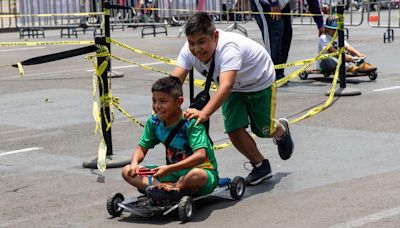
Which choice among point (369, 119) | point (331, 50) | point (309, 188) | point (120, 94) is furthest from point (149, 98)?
point (309, 188)

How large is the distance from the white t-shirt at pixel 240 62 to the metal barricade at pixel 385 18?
13.2m

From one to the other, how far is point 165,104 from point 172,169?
47cm

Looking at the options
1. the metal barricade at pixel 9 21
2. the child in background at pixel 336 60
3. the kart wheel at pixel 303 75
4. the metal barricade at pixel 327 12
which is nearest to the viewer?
the child in background at pixel 336 60

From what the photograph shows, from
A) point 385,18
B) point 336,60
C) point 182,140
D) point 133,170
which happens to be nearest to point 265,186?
point 182,140

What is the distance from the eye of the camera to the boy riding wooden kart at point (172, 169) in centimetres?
642

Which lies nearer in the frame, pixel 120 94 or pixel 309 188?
pixel 309 188

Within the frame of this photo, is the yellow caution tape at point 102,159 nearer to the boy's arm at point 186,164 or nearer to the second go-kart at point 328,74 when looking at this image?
the boy's arm at point 186,164

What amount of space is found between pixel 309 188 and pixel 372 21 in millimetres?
21189

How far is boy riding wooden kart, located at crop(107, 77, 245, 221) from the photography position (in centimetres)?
642

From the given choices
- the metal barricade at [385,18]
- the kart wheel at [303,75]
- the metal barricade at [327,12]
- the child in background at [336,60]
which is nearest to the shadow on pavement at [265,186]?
the child in background at [336,60]

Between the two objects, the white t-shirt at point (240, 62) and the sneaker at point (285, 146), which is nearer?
the white t-shirt at point (240, 62)

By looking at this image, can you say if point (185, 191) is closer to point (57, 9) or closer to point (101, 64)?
point (101, 64)

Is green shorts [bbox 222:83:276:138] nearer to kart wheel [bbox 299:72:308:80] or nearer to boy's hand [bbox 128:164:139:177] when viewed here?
boy's hand [bbox 128:164:139:177]

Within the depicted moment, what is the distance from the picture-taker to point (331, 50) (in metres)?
13.7
